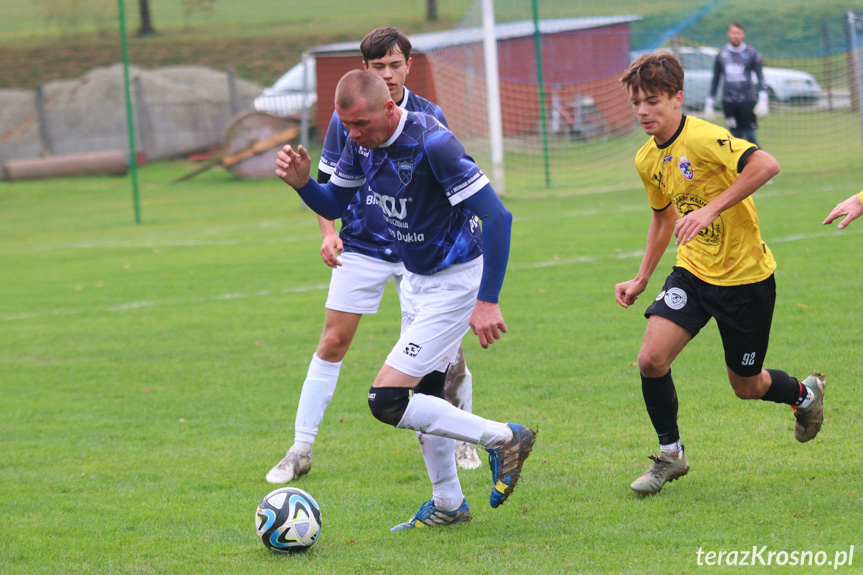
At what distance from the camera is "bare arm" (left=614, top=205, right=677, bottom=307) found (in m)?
4.36

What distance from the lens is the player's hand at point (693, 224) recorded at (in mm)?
3754

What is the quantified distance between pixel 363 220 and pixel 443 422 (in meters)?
1.58

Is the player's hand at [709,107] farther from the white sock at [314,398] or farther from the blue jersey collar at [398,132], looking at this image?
the blue jersey collar at [398,132]

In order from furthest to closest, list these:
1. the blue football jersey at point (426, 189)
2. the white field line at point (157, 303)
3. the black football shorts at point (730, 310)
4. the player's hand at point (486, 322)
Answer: the white field line at point (157, 303)
the black football shorts at point (730, 310)
the blue football jersey at point (426, 189)
the player's hand at point (486, 322)

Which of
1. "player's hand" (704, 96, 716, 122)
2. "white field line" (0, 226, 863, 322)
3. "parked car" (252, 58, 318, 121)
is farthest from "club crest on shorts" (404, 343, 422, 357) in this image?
"parked car" (252, 58, 318, 121)

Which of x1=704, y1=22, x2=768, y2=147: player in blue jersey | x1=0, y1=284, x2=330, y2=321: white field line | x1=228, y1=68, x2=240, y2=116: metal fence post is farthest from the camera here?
x1=228, y1=68, x2=240, y2=116: metal fence post

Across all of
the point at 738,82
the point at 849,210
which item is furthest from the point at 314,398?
the point at 738,82

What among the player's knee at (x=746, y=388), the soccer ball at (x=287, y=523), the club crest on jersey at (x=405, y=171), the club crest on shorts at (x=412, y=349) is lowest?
the soccer ball at (x=287, y=523)

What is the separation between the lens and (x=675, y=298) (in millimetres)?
4145

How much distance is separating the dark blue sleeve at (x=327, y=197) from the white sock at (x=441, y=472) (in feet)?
3.56

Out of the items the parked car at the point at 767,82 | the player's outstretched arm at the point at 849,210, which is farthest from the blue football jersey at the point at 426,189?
the parked car at the point at 767,82

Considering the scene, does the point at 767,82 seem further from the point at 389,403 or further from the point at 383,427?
the point at 389,403

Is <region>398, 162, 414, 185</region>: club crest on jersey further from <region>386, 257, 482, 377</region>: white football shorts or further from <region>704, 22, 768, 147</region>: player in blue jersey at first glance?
<region>704, 22, 768, 147</region>: player in blue jersey

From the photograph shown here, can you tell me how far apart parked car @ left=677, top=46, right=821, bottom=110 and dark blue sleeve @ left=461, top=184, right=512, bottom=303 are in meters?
13.8
